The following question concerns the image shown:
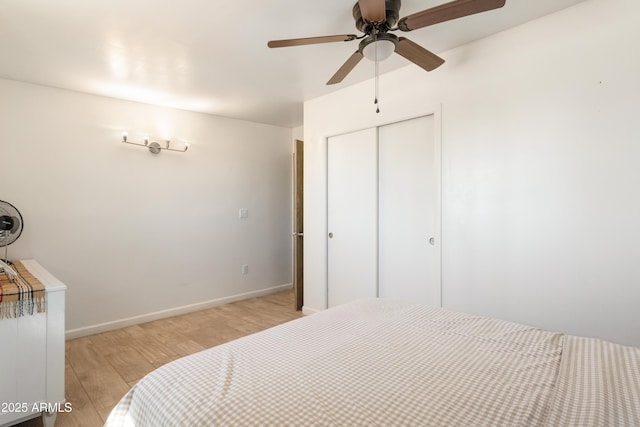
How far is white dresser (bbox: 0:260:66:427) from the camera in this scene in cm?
169

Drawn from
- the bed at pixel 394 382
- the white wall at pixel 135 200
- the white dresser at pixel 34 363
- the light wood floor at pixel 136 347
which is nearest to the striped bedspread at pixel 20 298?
the white dresser at pixel 34 363

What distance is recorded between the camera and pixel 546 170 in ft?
6.53

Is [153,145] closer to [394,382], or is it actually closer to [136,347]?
[136,347]

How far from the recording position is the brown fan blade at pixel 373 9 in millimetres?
1421

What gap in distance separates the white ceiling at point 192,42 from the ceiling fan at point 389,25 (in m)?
0.21

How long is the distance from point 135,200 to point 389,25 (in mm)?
3023

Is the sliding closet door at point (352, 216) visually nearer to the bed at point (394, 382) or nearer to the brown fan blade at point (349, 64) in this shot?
the brown fan blade at point (349, 64)

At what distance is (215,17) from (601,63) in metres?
2.23

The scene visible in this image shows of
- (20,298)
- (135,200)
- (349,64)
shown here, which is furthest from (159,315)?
(349,64)

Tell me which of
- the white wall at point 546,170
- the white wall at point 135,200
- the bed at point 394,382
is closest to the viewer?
the bed at point 394,382

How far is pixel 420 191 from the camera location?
8.79 feet

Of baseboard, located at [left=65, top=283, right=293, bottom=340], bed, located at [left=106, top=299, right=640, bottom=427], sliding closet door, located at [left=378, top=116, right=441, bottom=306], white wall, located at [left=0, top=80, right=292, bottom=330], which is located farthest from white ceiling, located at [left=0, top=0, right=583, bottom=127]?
baseboard, located at [left=65, top=283, right=293, bottom=340]

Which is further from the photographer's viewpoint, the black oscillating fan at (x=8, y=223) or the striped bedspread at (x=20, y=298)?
the black oscillating fan at (x=8, y=223)

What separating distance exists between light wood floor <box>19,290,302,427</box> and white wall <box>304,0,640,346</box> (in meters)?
2.14
